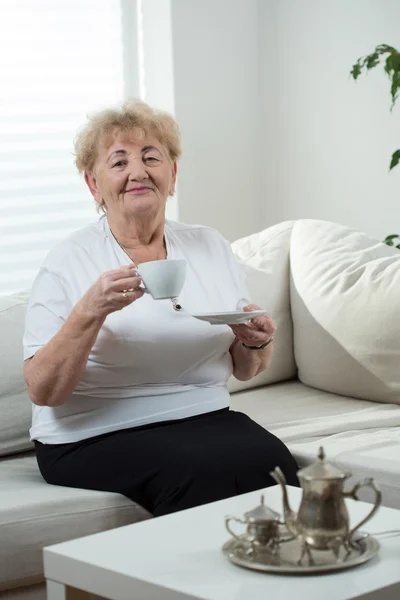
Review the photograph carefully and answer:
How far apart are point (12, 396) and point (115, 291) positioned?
61cm

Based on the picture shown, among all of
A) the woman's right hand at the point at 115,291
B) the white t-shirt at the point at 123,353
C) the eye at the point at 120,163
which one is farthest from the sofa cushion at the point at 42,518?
the eye at the point at 120,163

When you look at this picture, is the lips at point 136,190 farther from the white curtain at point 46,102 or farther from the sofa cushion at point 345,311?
the white curtain at point 46,102

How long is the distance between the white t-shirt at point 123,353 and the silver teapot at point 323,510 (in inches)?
32.5

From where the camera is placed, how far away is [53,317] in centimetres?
212

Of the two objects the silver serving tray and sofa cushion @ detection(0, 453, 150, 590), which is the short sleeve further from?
the silver serving tray

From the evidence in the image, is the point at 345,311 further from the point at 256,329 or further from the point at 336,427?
the point at 256,329

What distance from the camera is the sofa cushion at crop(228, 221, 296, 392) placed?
2.91 m

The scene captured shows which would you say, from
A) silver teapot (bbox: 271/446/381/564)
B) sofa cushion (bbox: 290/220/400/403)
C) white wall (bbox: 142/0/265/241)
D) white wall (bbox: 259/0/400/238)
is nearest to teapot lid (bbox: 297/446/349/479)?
silver teapot (bbox: 271/446/381/564)

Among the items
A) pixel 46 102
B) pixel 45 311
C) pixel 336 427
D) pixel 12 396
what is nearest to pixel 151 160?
pixel 45 311

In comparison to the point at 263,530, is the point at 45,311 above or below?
above

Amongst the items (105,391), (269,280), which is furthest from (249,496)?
(269,280)

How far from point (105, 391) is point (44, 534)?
34 cm

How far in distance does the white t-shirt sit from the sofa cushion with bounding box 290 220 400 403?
544mm

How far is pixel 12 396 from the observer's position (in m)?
2.42
